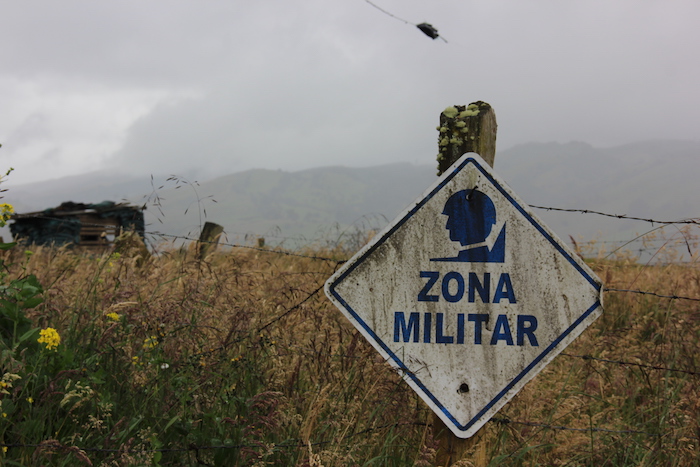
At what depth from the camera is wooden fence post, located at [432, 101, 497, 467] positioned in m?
2.29

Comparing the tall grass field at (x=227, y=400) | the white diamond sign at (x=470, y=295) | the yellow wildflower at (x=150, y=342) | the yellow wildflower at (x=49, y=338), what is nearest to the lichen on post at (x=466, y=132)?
the white diamond sign at (x=470, y=295)

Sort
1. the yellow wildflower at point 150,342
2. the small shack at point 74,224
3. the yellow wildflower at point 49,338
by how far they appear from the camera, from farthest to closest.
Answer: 1. the small shack at point 74,224
2. the yellow wildflower at point 150,342
3. the yellow wildflower at point 49,338

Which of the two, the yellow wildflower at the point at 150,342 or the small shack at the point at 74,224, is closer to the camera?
the yellow wildflower at the point at 150,342

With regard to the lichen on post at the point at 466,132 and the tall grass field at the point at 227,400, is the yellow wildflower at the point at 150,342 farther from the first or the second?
the lichen on post at the point at 466,132

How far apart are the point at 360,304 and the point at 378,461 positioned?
73 centimetres

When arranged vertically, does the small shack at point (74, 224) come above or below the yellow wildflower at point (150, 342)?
above

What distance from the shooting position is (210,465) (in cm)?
232

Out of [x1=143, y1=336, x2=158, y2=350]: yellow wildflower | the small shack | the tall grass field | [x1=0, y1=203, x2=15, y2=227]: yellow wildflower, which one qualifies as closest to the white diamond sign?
the tall grass field

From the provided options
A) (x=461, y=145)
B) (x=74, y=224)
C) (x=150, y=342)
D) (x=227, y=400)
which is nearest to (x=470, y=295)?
(x=461, y=145)

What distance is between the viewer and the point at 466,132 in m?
2.35

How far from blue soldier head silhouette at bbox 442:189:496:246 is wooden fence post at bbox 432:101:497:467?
0.59 ft

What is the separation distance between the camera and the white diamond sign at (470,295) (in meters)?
2.24

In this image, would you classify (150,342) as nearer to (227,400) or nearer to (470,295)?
(227,400)

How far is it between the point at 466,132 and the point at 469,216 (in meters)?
0.34
